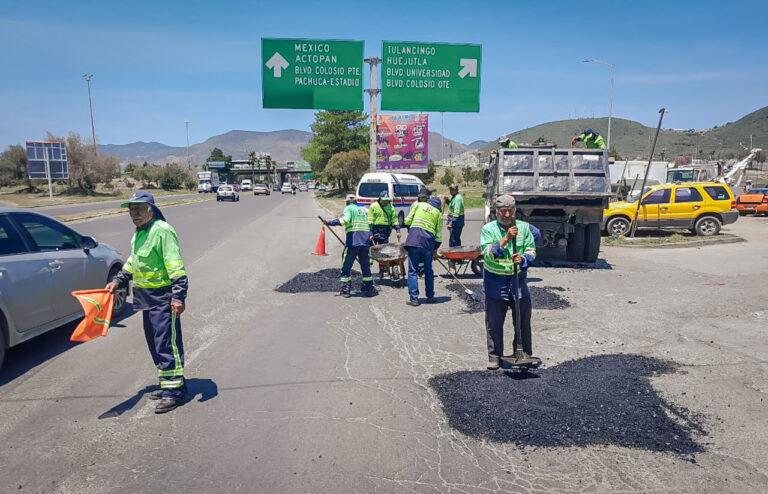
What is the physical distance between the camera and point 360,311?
27.6 feet

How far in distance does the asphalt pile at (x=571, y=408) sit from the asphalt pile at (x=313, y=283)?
4.91m

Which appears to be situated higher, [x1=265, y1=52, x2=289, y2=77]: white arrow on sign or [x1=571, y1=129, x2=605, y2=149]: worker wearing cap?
[x1=265, y1=52, x2=289, y2=77]: white arrow on sign

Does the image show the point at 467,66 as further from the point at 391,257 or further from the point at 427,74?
the point at 391,257

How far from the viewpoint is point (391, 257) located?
9.90 metres

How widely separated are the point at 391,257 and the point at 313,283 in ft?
5.56

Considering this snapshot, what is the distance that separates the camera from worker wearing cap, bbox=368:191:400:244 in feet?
35.8

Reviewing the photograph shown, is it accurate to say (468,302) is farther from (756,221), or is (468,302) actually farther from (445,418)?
(756,221)

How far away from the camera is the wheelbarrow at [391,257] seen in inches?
390

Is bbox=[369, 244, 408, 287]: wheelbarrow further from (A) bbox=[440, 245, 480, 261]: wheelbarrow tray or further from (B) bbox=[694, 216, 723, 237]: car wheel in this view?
(B) bbox=[694, 216, 723, 237]: car wheel

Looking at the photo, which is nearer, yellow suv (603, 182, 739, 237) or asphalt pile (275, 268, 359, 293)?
asphalt pile (275, 268, 359, 293)

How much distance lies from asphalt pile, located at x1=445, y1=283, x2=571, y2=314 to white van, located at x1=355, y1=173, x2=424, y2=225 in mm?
11068

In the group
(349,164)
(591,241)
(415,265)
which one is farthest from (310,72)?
(349,164)

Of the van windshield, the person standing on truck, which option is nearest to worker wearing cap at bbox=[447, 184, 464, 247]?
the person standing on truck

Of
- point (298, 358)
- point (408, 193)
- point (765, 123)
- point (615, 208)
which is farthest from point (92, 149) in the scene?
point (765, 123)
